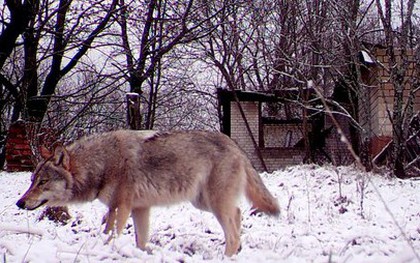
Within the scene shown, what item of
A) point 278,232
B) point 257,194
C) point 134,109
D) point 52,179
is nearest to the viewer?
point 52,179

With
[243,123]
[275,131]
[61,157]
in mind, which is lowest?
[275,131]

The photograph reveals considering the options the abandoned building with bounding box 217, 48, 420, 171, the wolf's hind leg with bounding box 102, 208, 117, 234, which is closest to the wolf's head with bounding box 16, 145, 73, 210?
the wolf's hind leg with bounding box 102, 208, 117, 234

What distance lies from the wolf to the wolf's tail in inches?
0.5

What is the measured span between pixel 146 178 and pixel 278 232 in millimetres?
2603

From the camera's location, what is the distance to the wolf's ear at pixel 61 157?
6005 mm

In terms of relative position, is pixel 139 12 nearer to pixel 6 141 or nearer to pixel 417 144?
pixel 6 141

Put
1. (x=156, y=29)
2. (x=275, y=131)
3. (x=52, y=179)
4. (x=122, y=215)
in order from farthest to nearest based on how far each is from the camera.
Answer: (x=275, y=131) → (x=156, y=29) → (x=52, y=179) → (x=122, y=215)

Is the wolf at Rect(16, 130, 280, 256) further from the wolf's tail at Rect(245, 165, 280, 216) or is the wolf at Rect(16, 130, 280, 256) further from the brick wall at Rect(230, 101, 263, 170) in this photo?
the brick wall at Rect(230, 101, 263, 170)

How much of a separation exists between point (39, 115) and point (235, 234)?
15360 millimetres

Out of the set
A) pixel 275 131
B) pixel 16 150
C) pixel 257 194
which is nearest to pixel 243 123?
pixel 275 131

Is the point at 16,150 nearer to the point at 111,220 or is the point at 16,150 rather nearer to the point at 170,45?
the point at 170,45

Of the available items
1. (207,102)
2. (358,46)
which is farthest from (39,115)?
(207,102)

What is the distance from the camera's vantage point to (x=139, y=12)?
778 inches

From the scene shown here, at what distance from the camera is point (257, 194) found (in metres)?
6.27
